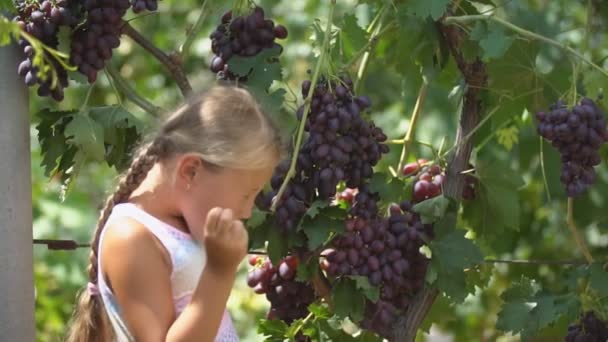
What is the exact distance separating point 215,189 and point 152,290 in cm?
17

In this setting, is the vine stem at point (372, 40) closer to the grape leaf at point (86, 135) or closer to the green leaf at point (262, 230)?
A: the green leaf at point (262, 230)

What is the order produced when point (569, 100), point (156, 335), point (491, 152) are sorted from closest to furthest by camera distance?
point (156, 335) → point (569, 100) → point (491, 152)

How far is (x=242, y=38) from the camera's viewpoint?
2188mm

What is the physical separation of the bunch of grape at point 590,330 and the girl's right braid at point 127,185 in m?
0.78

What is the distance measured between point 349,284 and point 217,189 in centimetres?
37

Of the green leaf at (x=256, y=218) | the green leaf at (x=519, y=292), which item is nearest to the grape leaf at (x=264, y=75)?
the green leaf at (x=256, y=218)

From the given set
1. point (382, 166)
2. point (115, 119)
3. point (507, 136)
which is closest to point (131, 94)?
point (115, 119)

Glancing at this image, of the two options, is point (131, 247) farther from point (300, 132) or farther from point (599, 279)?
point (599, 279)

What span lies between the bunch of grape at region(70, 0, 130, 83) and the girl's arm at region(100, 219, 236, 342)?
0.91ft

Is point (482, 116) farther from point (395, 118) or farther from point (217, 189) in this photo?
point (395, 118)

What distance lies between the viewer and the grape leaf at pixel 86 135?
2.18 meters

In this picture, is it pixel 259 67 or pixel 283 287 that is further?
pixel 283 287

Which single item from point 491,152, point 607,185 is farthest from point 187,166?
point 491,152

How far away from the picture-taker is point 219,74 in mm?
2234
